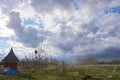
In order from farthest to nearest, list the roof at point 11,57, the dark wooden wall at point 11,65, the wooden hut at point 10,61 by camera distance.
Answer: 1. the roof at point 11,57
2. the wooden hut at point 10,61
3. the dark wooden wall at point 11,65

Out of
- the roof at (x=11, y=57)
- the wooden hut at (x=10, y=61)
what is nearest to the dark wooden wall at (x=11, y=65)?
the wooden hut at (x=10, y=61)

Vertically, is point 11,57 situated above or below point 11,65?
above

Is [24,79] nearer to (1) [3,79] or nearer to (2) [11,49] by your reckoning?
(1) [3,79]

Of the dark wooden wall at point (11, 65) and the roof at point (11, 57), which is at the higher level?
the roof at point (11, 57)

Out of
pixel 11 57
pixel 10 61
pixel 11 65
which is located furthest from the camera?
pixel 11 57

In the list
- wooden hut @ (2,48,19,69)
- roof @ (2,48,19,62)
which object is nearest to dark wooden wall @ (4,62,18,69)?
wooden hut @ (2,48,19,69)

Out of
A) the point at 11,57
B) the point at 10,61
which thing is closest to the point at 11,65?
the point at 10,61

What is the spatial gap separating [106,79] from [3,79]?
16.3 metres

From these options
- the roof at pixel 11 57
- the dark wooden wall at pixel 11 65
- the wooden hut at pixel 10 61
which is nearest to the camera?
the dark wooden wall at pixel 11 65

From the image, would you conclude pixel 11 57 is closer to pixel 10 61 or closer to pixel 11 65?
pixel 10 61

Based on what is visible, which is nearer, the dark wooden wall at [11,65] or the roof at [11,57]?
the dark wooden wall at [11,65]

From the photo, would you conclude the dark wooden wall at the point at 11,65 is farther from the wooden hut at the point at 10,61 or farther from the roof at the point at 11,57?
the roof at the point at 11,57

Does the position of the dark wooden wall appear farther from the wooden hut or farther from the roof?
the roof

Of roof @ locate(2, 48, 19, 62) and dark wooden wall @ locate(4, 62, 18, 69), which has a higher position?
roof @ locate(2, 48, 19, 62)
